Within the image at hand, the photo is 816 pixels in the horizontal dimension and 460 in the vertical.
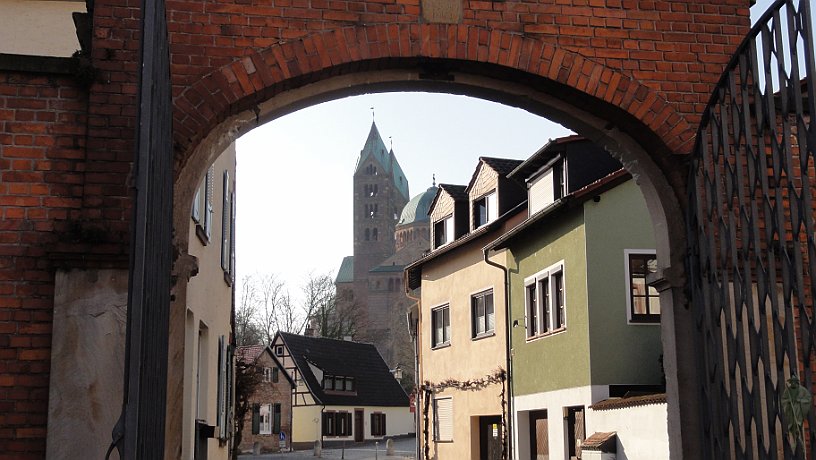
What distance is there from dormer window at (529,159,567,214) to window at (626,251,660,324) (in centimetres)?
236

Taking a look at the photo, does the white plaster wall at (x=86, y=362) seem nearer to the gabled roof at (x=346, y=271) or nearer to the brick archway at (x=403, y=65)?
the brick archway at (x=403, y=65)

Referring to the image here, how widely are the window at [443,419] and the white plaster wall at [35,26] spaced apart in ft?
58.3

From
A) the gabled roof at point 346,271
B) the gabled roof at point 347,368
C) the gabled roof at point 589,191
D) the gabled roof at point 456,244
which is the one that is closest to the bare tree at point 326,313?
the gabled roof at point 347,368

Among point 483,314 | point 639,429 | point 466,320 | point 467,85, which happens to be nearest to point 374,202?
point 466,320

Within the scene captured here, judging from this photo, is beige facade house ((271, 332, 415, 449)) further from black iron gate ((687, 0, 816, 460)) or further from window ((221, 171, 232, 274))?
black iron gate ((687, 0, 816, 460))

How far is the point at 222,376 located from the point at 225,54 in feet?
26.8

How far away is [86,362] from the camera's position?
633 centimetres

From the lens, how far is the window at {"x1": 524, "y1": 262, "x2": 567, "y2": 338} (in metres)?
21.1

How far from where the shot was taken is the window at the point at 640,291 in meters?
19.2

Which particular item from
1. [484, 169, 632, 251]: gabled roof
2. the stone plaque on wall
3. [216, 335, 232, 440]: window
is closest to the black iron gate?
the stone plaque on wall

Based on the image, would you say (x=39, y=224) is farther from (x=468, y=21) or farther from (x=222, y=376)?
(x=222, y=376)

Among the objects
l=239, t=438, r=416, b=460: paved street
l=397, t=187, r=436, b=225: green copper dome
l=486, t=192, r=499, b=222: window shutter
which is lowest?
l=239, t=438, r=416, b=460: paved street

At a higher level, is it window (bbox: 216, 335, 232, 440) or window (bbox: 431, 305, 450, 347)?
window (bbox: 431, 305, 450, 347)

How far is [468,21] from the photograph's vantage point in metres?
7.29
